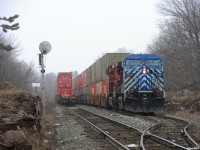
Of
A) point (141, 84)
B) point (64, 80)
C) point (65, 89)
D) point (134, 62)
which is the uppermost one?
point (64, 80)

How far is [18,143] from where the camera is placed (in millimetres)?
7238

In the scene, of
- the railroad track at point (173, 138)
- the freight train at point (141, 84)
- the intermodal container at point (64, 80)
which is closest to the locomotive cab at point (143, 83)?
the freight train at point (141, 84)

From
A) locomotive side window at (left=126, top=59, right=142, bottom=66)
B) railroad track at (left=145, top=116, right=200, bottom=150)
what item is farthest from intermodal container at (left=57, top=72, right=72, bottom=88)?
railroad track at (left=145, top=116, right=200, bottom=150)

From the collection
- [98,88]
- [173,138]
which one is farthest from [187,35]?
[173,138]

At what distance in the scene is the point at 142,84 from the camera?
20.8m

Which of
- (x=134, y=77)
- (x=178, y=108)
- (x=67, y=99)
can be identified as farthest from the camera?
(x=67, y=99)

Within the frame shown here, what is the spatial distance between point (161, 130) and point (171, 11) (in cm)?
2275

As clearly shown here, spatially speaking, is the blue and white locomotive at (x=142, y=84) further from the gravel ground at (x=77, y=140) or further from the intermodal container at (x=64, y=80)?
the intermodal container at (x=64, y=80)

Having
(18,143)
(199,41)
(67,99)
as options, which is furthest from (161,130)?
(67,99)

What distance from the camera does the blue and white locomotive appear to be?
2042 centimetres

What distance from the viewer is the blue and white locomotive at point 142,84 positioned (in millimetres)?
20422

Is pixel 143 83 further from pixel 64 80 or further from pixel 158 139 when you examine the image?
pixel 64 80

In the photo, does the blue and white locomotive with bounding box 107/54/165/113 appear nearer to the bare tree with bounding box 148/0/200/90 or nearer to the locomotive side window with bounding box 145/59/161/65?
the locomotive side window with bounding box 145/59/161/65

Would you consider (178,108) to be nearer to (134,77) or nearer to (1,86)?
(134,77)
